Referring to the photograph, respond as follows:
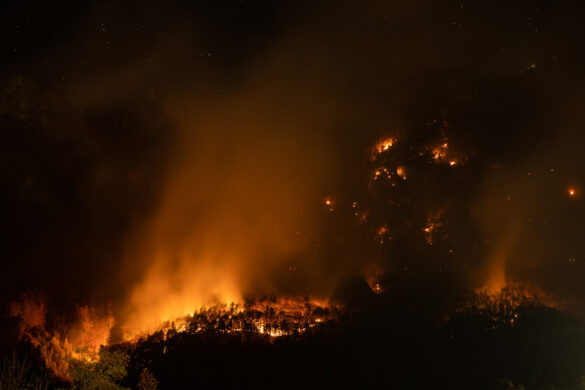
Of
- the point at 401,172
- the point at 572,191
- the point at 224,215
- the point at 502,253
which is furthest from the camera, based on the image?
the point at 224,215

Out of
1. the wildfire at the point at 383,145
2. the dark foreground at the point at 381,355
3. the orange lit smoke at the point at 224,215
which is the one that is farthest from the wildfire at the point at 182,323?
the wildfire at the point at 383,145

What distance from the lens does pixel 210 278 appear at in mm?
16094

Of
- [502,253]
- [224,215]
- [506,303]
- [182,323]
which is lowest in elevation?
[182,323]

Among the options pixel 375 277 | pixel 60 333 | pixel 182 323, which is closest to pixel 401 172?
pixel 375 277

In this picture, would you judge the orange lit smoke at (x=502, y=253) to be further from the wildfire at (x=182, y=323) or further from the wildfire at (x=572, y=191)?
the wildfire at (x=182, y=323)

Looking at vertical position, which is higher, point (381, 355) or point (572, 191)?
point (572, 191)

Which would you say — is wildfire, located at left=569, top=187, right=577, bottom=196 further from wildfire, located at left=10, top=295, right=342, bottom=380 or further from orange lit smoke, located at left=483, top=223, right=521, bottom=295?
wildfire, located at left=10, top=295, right=342, bottom=380

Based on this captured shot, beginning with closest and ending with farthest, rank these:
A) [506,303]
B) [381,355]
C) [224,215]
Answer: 1. [381,355]
2. [506,303]
3. [224,215]

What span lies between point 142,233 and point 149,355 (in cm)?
693

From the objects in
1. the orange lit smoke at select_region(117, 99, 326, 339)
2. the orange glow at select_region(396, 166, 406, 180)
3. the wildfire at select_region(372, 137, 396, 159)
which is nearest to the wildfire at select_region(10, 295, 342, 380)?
the orange lit smoke at select_region(117, 99, 326, 339)

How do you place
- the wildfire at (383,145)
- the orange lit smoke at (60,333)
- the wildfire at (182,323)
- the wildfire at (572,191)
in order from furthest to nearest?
the wildfire at (383,145) < the wildfire at (572,191) < the wildfire at (182,323) < the orange lit smoke at (60,333)

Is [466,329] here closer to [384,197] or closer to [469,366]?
[469,366]

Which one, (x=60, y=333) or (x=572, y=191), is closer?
(x=60, y=333)

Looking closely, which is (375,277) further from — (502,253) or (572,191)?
(572,191)
